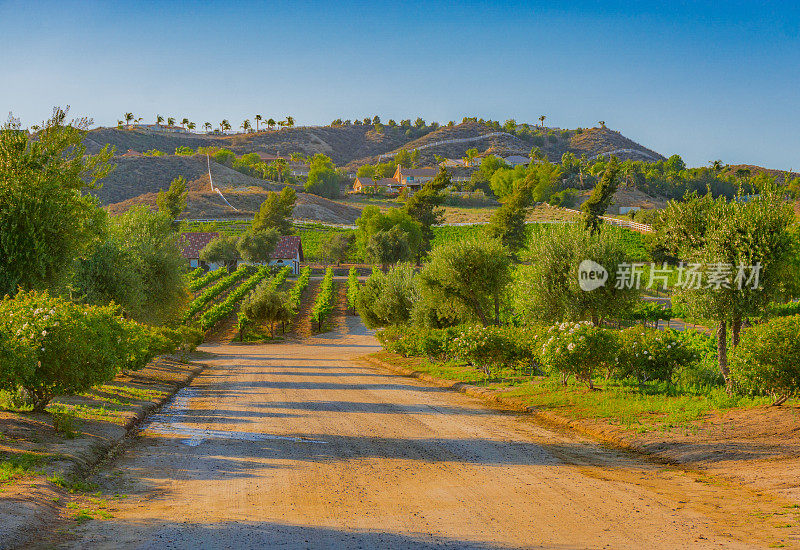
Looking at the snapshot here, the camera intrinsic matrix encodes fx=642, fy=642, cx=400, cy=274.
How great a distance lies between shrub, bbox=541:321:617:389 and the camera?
628 inches

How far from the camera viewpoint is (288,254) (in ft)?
298

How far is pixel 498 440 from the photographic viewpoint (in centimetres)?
1265

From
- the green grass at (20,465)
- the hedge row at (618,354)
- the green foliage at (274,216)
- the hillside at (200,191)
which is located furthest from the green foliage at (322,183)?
the green grass at (20,465)

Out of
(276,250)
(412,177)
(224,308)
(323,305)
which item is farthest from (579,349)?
(412,177)

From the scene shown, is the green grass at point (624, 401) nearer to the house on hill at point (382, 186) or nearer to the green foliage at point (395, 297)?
the green foliage at point (395, 297)

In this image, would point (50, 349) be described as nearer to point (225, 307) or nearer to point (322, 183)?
point (225, 307)

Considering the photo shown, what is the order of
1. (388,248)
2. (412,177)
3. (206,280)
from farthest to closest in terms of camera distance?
(412,177) < (388,248) < (206,280)

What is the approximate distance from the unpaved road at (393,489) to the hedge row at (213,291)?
39.9 metres

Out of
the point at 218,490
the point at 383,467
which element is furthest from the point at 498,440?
the point at 218,490

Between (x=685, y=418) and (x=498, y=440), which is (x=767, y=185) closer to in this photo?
(x=685, y=418)

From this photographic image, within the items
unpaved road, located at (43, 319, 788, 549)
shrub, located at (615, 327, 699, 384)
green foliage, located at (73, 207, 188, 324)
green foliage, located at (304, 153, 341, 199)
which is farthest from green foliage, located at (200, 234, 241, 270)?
green foliage, located at (304, 153, 341, 199)

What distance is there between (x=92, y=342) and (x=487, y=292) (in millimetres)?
17862

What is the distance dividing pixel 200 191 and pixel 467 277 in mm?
128351

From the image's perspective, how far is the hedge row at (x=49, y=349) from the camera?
10.6 metres
